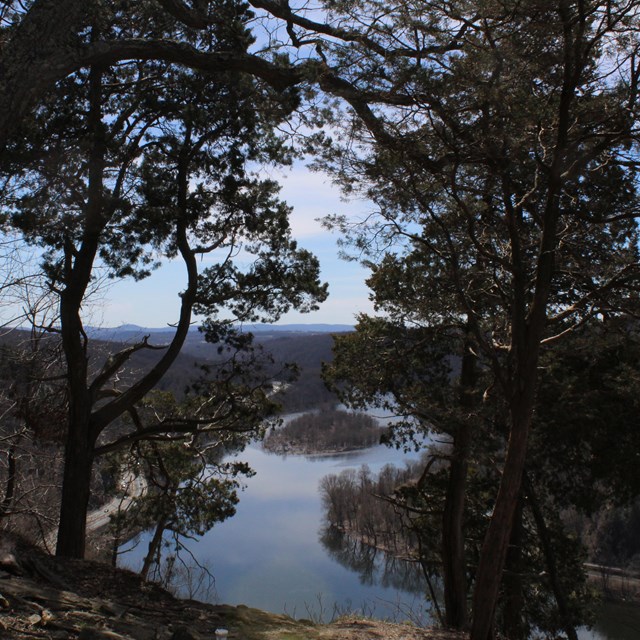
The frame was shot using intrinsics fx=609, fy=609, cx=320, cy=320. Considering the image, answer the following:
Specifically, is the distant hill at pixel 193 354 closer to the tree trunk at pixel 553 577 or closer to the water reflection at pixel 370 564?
the tree trunk at pixel 553 577

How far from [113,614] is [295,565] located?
67.9 feet

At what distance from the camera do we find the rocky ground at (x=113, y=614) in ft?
8.95

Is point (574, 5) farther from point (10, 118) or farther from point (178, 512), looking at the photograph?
point (178, 512)

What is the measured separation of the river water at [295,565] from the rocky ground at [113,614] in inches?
459

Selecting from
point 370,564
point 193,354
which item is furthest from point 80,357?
point 370,564

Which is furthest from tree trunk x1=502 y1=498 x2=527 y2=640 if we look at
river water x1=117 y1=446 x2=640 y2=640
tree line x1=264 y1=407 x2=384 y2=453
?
tree line x1=264 y1=407 x2=384 y2=453

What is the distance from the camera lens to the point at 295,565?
887 inches

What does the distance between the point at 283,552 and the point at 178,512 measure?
16107mm

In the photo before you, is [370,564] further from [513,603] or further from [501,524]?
[501,524]

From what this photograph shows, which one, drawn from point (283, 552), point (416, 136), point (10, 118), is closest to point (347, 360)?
point (416, 136)

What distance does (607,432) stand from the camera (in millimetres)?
7582

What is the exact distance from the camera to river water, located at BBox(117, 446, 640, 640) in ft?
60.6

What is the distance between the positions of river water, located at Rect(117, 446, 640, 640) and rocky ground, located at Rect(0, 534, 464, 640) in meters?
11.6

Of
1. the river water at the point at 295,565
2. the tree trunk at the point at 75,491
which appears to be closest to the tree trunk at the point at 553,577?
the tree trunk at the point at 75,491
